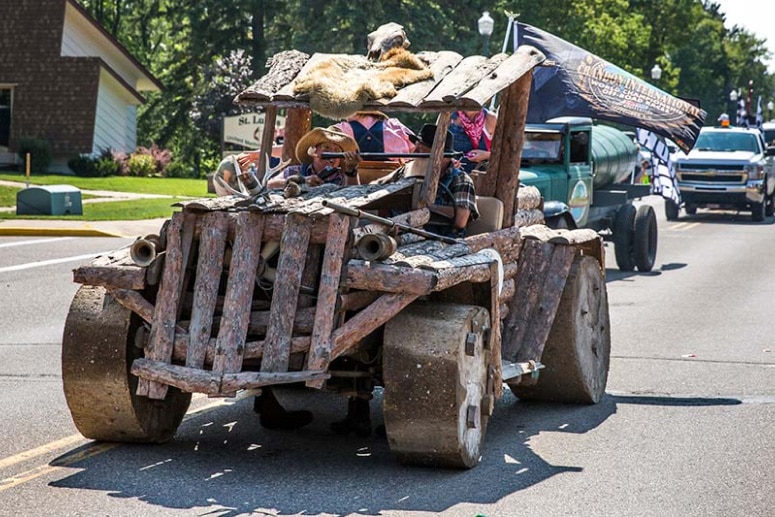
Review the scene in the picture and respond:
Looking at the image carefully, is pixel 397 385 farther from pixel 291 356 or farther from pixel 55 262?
pixel 55 262

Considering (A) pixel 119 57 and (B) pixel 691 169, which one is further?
(A) pixel 119 57

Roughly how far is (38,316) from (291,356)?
297 inches

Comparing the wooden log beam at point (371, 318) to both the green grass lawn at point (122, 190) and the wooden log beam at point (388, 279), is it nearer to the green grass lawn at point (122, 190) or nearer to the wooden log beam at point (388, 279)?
the wooden log beam at point (388, 279)

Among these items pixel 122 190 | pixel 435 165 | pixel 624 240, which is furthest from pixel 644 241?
pixel 122 190

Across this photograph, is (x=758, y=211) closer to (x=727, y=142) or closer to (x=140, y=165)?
(x=727, y=142)

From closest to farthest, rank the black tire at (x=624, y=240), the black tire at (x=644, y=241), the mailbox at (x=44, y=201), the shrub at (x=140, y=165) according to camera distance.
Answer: the black tire at (x=644, y=241)
the black tire at (x=624, y=240)
the mailbox at (x=44, y=201)
the shrub at (x=140, y=165)

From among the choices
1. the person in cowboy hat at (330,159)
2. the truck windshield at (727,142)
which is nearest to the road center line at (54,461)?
the person in cowboy hat at (330,159)

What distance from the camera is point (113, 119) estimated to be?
44719 millimetres

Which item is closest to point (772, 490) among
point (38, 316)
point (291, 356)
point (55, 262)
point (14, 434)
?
point (291, 356)

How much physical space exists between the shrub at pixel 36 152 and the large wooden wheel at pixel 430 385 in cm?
3474

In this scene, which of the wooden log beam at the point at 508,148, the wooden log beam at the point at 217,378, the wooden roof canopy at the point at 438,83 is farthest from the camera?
the wooden log beam at the point at 508,148

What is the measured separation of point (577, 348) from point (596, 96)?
441 inches

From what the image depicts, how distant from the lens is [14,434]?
8227 millimetres

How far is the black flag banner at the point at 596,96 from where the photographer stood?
65.2 feet
